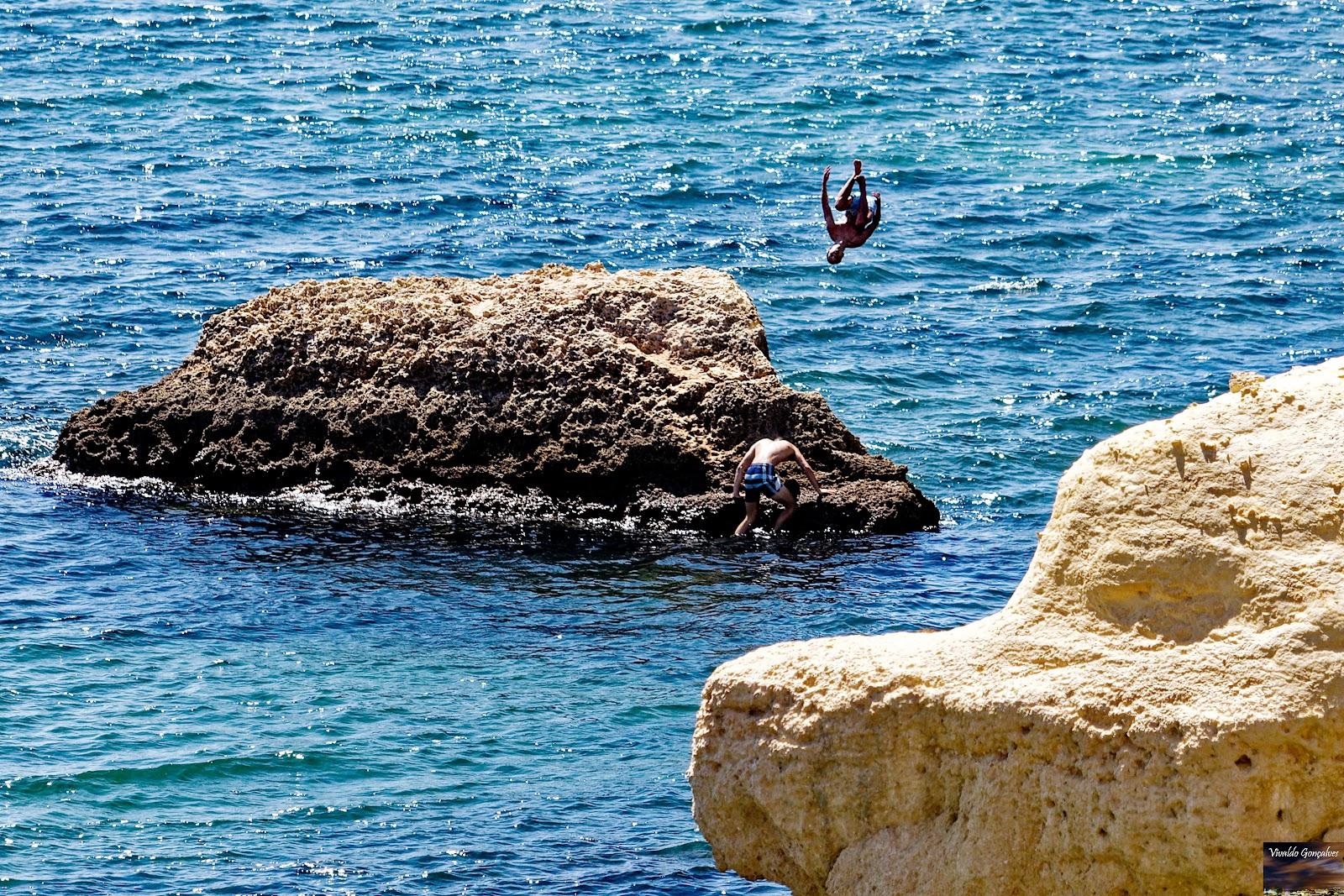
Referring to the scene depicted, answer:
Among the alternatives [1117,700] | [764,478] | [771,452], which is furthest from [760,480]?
[1117,700]

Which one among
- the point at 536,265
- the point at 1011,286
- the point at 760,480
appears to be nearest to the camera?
the point at 760,480

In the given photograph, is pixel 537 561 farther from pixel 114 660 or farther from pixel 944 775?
pixel 944 775

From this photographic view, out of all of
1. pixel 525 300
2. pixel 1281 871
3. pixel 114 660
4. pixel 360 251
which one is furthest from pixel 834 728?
pixel 360 251

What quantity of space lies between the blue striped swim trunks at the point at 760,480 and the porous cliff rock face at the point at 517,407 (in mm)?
462

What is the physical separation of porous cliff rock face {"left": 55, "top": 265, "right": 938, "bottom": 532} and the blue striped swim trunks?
46 centimetres

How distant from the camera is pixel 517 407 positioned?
70.3 feet

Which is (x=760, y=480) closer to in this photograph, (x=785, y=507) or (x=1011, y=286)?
(x=785, y=507)

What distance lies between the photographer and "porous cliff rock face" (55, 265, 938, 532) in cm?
2125

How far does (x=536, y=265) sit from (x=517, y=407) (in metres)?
9.63

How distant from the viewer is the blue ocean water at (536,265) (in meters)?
15.9

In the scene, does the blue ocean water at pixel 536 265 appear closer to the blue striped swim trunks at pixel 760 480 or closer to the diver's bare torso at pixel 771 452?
the blue striped swim trunks at pixel 760 480

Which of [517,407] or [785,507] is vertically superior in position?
[517,407]

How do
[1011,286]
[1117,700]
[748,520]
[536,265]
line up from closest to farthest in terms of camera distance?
[1117,700] → [748,520] → [536,265] → [1011,286]

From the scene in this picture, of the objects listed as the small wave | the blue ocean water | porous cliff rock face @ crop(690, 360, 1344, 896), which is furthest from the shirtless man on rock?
the small wave
